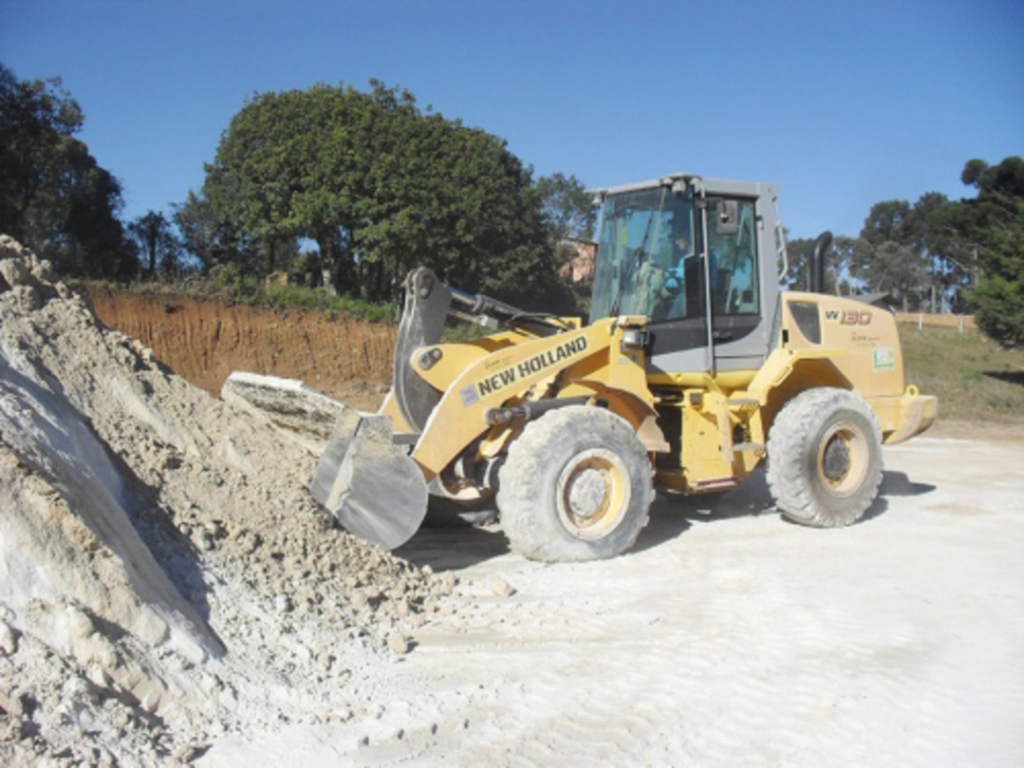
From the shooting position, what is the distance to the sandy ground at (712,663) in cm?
394

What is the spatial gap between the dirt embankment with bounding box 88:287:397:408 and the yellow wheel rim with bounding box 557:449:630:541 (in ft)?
47.8

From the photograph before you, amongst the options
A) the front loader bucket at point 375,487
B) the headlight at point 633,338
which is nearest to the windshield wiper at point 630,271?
the headlight at point 633,338

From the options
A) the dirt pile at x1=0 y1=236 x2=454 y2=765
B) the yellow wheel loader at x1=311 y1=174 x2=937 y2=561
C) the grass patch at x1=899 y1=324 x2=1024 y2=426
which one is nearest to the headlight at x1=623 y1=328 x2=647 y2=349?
the yellow wheel loader at x1=311 y1=174 x2=937 y2=561

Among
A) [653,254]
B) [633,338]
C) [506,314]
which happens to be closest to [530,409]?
[506,314]

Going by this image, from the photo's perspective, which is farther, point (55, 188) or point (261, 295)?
point (55, 188)

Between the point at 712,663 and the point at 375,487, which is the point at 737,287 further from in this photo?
the point at 712,663

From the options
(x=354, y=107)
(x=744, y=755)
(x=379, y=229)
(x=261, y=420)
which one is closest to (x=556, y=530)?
(x=261, y=420)

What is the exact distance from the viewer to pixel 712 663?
489 centimetres

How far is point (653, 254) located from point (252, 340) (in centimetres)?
1595

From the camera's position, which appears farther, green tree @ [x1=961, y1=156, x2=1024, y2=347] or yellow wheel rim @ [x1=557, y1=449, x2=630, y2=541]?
Answer: green tree @ [x1=961, y1=156, x2=1024, y2=347]

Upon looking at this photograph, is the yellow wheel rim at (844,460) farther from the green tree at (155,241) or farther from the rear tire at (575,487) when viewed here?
the green tree at (155,241)

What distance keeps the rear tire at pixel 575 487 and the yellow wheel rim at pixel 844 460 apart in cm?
207

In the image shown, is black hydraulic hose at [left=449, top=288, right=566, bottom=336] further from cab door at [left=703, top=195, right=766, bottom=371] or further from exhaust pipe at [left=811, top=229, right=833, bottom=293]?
exhaust pipe at [left=811, top=229, right=833, bottom=293]

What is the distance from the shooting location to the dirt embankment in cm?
2062
